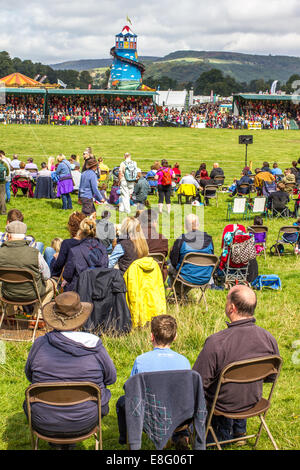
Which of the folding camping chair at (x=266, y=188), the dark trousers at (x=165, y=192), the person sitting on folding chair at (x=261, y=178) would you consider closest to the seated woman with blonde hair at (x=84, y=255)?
the dark trousers at (x=165, y=192)

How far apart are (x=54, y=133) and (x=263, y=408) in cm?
3624

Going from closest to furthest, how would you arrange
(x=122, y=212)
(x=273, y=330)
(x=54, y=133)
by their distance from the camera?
1. (x=273, y=330)
2. (x=122, y=212)
3. (x=54, y=133)

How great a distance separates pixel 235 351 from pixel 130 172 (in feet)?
33.7

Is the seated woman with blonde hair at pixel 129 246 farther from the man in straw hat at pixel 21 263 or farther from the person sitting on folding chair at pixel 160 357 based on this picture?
the person sitting on folding chair at pixel 160 357

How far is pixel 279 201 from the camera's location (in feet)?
45.9

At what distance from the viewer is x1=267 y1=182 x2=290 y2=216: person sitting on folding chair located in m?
13.9

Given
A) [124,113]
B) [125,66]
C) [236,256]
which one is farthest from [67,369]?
[125,66]

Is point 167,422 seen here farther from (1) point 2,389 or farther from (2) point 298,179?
(2) point 298,179

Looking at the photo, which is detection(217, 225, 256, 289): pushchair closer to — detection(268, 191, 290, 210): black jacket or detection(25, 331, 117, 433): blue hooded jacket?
detection(25, 331, 117, 433): blue hooded jacket

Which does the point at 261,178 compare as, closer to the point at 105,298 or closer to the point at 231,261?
the point at 231,261

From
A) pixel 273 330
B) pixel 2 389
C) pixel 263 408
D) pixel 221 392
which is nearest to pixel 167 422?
pixel 221 392

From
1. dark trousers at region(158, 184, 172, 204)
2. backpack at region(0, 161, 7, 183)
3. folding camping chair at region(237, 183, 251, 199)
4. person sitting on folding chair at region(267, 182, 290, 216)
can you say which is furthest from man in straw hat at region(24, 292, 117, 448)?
folding camping chair at region(237, 183, 251, 199)

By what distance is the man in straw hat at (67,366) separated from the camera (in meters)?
3.39
